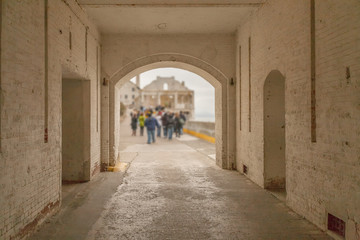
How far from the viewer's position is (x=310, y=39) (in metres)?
4.07

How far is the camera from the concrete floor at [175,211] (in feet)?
12.5

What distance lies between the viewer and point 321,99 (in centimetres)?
389

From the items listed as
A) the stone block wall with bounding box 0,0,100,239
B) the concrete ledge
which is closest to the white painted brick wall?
the stone block wall with bounding box 0,0,100,239

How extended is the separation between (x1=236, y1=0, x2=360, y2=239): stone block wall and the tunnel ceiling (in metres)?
0.97

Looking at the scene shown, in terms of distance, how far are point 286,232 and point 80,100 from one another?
505 cm

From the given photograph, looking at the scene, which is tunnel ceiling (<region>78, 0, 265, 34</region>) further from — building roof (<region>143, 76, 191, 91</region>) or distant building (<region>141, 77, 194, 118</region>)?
building roof (<region>143, 76, 191, 91</region>)

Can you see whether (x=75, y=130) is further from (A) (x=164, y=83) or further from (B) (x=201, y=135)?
(A) (x=164, y=83)

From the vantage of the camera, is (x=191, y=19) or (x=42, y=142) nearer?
(x=42, y=142)

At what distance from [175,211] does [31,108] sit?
263 centimetres

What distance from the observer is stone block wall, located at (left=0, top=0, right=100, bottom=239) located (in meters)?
3.26

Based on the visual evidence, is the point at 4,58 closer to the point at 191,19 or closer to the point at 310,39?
the point at 310,39

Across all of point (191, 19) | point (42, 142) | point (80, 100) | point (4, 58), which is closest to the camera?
point (4, 58)

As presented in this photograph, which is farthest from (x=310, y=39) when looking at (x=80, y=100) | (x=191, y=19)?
(x=80, y=100)

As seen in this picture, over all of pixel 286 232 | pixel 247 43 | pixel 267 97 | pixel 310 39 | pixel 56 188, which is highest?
pixel 247 43
